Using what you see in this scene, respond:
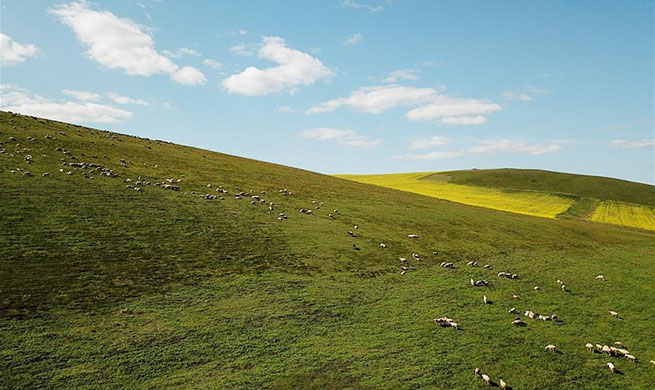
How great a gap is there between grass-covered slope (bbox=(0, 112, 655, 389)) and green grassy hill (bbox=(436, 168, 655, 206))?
80.8 metres

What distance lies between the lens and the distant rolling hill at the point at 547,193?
8119cm

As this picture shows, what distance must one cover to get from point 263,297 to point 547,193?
102972 mm

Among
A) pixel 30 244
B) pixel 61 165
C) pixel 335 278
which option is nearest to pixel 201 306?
pixel 335 278

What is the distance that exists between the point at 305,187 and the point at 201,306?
3268 centimetres

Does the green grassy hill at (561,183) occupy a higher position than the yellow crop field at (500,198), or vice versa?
the green grassy hill at (561,183)

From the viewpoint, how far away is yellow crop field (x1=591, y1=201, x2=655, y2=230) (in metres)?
76.2

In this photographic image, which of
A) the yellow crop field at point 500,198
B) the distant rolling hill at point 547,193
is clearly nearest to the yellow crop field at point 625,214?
the distant rolling hill at point 547,193

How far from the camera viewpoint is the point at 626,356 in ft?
54.2

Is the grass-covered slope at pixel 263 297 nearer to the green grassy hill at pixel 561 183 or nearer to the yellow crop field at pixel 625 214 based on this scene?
the yellow crop field at pixel 625 214

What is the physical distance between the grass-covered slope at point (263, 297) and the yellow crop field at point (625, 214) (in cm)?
4933

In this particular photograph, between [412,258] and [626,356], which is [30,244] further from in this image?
[626,356]

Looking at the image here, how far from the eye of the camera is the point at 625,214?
281 ft

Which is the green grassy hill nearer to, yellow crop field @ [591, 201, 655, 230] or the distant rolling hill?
the distant rolling hill

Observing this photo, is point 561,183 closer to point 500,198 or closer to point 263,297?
point 500,198
